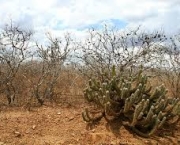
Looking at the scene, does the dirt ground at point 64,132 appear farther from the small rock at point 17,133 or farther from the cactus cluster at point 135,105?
the cactus cluster at point 135,105

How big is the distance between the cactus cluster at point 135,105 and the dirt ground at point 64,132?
0.66ft

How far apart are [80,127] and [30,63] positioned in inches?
156

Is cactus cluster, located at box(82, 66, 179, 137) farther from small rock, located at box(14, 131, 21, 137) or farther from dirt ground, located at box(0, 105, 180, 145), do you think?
small rock, located at box(14, 131, 21, 137)

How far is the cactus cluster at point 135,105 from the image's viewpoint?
25.0 feet

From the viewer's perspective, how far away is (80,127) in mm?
7996

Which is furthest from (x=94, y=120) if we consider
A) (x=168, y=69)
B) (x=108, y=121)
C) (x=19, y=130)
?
(x=168, y=69)

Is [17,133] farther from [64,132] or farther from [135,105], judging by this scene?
[135,105]

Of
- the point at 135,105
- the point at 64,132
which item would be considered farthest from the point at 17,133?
the point at 135,105

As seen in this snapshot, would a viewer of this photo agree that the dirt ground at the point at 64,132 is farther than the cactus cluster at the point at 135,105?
No

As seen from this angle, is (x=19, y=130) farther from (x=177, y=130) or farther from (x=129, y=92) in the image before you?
(x=177, y=130)

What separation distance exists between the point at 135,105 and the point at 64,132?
5.02 ft

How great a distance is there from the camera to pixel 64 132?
25.5 ft

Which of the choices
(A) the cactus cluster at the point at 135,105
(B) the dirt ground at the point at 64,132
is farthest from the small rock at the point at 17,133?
(A) the cactus cluster at the point at 135,105

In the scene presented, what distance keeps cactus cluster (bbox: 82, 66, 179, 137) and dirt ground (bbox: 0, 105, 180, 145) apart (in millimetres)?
202
